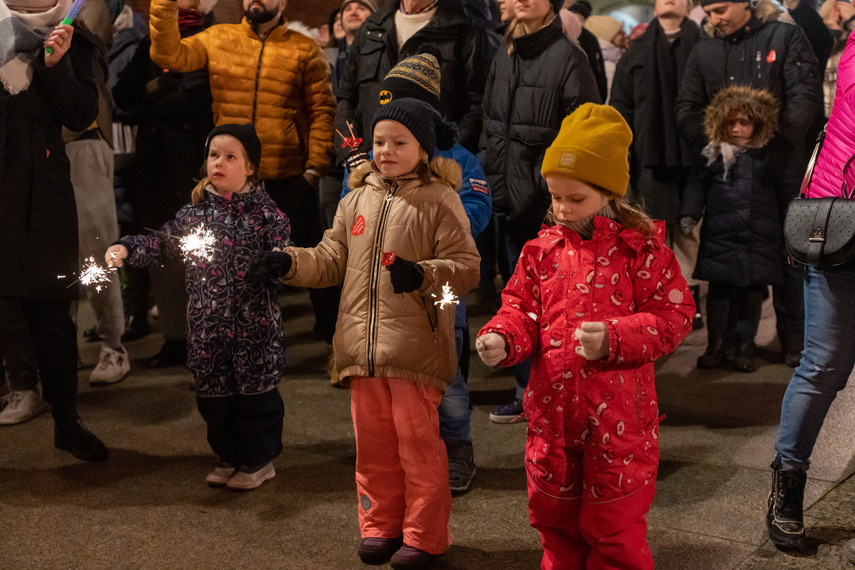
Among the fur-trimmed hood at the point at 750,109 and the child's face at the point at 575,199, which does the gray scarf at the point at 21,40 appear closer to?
the child's face at the point at 575,199

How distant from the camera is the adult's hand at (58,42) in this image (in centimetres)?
341

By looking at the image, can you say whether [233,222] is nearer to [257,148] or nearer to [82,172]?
[257,148]

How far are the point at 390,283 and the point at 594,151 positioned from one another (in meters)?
0.81

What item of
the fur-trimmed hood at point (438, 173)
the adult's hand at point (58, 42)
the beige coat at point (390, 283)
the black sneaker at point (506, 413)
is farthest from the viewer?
the black sneaker at point (506, 413)

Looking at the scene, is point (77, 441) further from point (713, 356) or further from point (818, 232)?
point (713, 356)

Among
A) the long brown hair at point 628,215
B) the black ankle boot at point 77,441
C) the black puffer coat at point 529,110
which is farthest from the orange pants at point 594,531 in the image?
the black ankle boot at point 77,441

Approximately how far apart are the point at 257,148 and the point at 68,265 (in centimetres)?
101

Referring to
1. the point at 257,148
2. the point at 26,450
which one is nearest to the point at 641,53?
the point at 257,148

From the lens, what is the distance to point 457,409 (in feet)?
11.4

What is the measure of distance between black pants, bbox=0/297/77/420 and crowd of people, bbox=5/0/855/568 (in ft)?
0.03

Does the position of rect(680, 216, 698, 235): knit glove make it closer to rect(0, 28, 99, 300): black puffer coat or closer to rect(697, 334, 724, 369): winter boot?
rect(697, 334, 724, 369): winter boot

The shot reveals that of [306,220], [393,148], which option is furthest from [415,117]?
[306,220]

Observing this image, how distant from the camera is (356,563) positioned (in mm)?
2904

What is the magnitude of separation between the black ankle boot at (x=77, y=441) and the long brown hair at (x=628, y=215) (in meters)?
2.62
